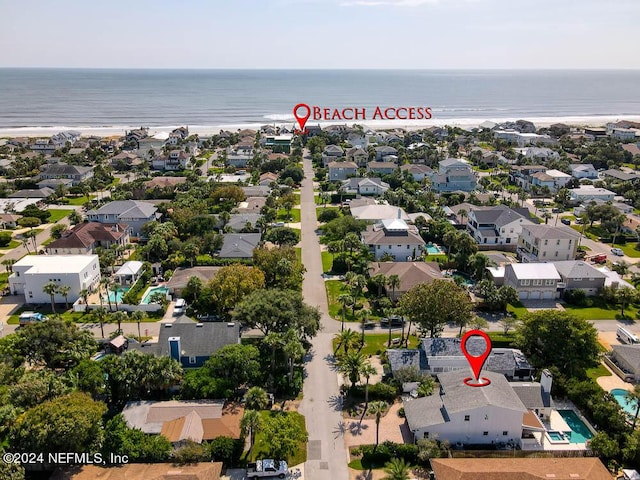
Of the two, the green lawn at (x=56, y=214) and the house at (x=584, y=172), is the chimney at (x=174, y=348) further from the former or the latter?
the house at (x=584, y=172)

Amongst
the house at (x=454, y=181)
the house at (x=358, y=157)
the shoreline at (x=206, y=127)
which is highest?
the shoreline at (x=206, y=127)

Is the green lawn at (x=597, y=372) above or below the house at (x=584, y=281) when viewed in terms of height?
below

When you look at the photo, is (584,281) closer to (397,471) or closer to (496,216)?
(496,216)

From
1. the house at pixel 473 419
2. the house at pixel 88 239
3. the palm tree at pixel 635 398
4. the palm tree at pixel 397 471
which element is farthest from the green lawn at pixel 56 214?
the palm tree at pixel 635 398

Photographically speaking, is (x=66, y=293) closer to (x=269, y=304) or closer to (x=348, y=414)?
(x=269, y=304)

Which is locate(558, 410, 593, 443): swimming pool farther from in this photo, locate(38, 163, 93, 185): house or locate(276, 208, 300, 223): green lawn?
locate(38, 163, 93, 185): house

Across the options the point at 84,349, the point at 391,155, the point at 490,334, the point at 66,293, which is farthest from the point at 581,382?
the point at 391,155

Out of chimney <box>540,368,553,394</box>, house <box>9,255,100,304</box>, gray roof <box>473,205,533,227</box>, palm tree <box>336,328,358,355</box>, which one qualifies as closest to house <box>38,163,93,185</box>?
house <box>9,255,100,304</box>
